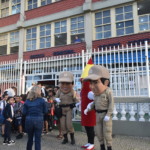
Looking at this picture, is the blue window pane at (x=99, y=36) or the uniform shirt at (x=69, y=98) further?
the blue window pane at (x=99, y=36)

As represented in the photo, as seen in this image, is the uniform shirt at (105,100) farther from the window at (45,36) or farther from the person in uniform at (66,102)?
the window at (45,36)

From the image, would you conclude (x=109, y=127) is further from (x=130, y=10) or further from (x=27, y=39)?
(x=27, y=39)

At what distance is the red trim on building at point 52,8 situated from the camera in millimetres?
12539

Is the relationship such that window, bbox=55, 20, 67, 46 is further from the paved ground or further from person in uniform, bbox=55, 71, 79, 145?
the paved ground

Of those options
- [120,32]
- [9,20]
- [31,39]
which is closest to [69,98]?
[120,32]

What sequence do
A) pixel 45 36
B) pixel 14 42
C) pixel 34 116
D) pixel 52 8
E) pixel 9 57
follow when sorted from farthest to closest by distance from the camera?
1. pixel 14 42
2. pixel 9 57
3. pixel 45 36
4. pixel 52 8
5. pixel 34 116

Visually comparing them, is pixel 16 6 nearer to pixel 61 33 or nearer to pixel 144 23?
pixel 61 33

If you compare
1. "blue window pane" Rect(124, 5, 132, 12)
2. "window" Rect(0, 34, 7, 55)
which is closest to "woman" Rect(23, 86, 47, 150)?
"blue window pane" Rect(124, 5, 132, 12)

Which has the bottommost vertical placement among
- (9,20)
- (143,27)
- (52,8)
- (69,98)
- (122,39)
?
(69,98)

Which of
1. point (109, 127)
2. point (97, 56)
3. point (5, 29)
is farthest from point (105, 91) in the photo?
point (5, 29)

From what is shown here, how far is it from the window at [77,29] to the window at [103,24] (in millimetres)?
1012

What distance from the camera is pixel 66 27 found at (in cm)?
1288

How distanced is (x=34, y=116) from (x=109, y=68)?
13.1 ft

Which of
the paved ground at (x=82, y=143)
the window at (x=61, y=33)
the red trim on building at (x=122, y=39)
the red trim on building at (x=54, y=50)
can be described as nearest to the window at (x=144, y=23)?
the red trim on building at (x=122, y=39)
